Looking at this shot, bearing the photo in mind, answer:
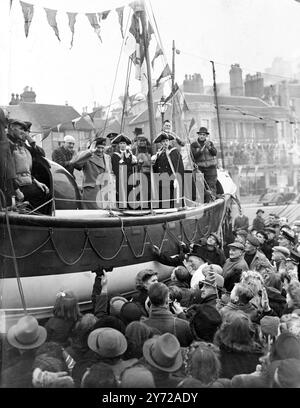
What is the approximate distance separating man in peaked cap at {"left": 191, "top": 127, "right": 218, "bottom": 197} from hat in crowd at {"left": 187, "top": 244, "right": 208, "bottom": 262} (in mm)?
521

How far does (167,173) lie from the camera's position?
478 centimetres

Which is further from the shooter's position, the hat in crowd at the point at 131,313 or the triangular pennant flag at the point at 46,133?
the triangular pennant flag at the point at 46,133

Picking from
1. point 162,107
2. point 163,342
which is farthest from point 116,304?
point 162,107

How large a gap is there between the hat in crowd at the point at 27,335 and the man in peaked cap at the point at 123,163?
1778 mm

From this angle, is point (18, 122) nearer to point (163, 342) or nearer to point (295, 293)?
point (163, 342)

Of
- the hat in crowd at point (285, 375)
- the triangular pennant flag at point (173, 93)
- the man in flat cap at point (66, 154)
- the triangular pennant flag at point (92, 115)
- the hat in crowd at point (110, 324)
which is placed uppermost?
the triangular pennant flag at point (173, 93)

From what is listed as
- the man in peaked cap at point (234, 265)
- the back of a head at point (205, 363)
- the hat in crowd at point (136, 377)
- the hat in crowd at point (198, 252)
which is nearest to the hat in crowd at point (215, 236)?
the hat in crowd at point (198, 252)

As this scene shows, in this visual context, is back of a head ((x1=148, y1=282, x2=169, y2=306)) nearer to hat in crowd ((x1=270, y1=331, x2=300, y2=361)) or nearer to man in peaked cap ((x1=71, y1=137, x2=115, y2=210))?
hat in crowd ((x1=270, y1=331, x2=300, y2=361))

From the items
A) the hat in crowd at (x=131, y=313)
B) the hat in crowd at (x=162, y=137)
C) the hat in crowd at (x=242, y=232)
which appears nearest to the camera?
the hat in crowd at (x=131, y=313)

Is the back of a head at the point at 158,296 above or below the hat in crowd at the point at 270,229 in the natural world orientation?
below

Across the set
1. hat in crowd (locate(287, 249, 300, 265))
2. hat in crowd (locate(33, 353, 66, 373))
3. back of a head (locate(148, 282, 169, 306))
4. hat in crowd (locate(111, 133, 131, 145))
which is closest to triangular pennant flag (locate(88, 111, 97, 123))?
hat in crowd (locate(111, 133, 131, 145))

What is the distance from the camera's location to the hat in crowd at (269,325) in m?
3.11

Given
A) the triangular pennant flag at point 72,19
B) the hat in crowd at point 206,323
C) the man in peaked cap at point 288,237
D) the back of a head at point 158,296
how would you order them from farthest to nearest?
the man in peaked cap at point 288,237
the triangular pennant flag at point 72,19
the back of a head at point 158,296
the hat in crowd at point 206,323

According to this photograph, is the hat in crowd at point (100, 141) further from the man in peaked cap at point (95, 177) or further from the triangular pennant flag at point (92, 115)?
the triangular pennant flag at point (92, 115)
